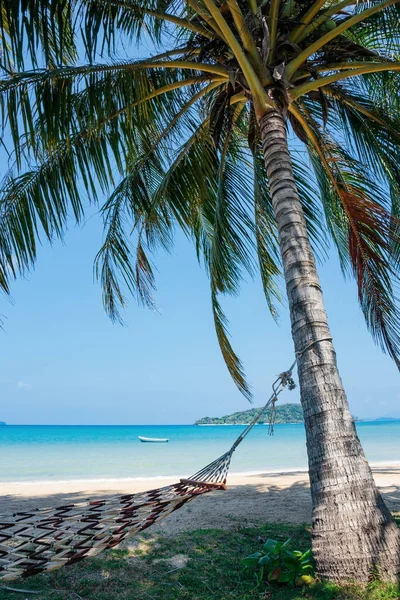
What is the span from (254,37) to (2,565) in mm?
3367

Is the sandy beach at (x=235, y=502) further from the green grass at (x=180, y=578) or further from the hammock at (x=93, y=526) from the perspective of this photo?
the hammock at (x=93, y=526)

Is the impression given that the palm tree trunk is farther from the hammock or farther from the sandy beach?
the sandy beach

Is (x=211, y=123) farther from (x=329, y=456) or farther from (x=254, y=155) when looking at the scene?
(x=329, y=456)

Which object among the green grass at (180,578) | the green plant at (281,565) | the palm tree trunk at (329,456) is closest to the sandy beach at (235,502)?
the green grass at (180,578)

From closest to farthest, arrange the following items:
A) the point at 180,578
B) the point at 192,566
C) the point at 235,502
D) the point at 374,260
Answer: the point at 180,578 < the point at 192,566 < the point at 374,260 < the point at 235,502

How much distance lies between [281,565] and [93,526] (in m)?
0.98

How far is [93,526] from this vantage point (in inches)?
96.5

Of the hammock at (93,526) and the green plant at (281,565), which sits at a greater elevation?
the hammock at (93,526)

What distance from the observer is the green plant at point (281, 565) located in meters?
2.38

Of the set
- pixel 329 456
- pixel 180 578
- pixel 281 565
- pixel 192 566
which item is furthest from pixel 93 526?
pixel 329 456

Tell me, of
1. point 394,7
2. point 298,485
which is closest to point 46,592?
point 298,485

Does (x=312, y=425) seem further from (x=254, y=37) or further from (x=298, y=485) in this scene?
(x=298, y=485)

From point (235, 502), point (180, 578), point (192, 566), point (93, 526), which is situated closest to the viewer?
point (93, 526)

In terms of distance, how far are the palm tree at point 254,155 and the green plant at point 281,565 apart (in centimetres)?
13
